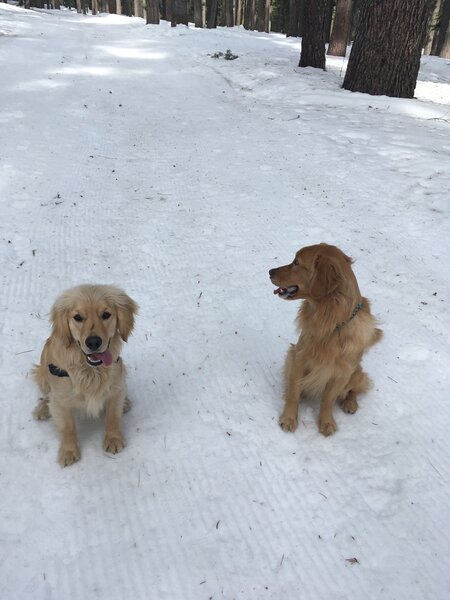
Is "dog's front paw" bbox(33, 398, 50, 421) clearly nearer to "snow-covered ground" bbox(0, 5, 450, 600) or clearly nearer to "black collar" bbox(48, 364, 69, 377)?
"snow-covered ground" bbox(0, 5, 450, 600)

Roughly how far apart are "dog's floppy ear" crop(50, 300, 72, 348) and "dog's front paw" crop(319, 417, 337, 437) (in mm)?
1717

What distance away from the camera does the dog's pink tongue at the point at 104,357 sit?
98.7 inches

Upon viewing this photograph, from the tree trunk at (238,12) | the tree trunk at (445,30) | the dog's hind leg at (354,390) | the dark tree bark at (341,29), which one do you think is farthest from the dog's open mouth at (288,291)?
the tree trunk at (238,12)

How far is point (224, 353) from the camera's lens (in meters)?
3.64

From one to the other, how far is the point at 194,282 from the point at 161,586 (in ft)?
8.99

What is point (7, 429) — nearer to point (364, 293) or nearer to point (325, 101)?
point (364, 293)

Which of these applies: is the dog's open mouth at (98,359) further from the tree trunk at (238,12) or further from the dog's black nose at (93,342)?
the tree trunk at (238,12)

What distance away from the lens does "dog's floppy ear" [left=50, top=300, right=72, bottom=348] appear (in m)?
2.51

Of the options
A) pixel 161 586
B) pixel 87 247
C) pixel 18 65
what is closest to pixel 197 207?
pixel 87 247

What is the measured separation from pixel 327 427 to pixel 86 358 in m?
1.63

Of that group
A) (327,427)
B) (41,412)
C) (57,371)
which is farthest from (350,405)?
(41,412)

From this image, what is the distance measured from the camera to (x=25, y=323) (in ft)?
12.1

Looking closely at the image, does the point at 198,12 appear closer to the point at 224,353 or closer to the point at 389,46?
the point at 389,46

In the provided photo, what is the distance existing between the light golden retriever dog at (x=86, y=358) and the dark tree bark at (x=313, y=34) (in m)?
11.3
